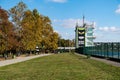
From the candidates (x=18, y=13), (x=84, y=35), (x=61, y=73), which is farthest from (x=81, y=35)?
(x=61, y=73)

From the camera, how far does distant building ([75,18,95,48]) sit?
179m

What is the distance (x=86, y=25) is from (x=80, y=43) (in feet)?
40.9

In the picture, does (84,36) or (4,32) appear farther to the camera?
(84,36)

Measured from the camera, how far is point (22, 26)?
7531cm

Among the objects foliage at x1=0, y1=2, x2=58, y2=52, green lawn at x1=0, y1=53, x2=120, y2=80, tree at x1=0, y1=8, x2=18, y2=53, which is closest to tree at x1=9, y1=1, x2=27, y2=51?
foliage at x1=0, y1=2, x2=58, y2=52

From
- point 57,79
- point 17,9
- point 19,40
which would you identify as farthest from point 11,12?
point 57,79

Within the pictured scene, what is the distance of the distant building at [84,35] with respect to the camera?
179m

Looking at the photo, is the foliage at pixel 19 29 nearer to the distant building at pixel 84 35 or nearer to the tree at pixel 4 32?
the tree at pixel 4 32

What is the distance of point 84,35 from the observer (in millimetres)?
180750

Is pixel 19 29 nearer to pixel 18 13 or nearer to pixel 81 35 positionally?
pixel 18 13

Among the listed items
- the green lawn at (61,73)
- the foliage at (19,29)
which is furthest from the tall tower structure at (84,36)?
the green lawn at (61,73)

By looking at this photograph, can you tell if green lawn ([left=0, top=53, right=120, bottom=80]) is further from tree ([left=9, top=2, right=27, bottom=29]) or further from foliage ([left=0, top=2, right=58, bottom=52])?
tree ([left=9, top=2, right=27, bottom=29])

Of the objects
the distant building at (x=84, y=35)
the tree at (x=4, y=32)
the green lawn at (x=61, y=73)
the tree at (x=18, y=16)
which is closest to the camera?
the green lawn at (x=61, y=73)

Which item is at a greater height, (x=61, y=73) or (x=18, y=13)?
(x=18, y=13)
